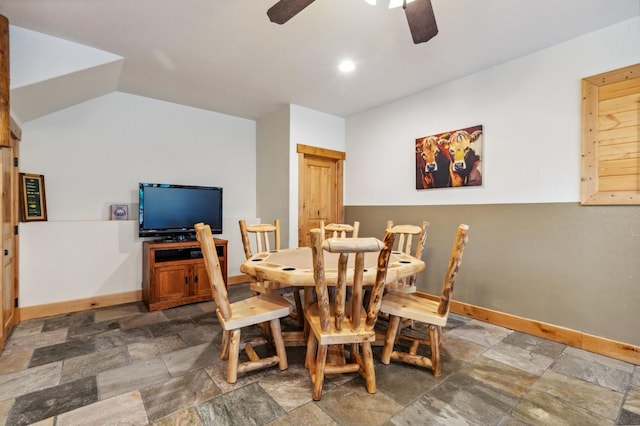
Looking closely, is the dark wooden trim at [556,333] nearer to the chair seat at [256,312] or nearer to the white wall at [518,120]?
the white wall at [518,120]

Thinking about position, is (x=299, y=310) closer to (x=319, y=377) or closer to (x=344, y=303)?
(x=319, y=377)

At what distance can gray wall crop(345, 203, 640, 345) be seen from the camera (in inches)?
92.8

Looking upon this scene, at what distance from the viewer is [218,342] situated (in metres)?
2.54

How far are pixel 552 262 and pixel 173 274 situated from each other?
13.1ft

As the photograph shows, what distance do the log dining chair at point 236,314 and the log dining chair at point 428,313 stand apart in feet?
2.51

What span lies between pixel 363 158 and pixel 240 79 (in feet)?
6.75

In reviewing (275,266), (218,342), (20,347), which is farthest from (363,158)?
(20,347)

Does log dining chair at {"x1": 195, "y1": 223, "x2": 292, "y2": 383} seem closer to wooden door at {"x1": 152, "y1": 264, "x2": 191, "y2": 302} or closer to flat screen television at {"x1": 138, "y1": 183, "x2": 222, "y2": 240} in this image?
wooden door at {"x1": 152, "y1": 264, "x2": 191, "y2": 302}

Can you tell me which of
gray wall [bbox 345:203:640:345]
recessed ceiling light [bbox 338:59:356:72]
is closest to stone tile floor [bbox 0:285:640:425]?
gray wall [bbox 345:203:640:345]

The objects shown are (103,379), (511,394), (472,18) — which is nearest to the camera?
(511,394)

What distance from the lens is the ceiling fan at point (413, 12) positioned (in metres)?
1.70

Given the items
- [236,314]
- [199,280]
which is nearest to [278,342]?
[236,314]

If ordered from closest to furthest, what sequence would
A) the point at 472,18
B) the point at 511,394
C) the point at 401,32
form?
the point at 511,394, the point at 472,18, the point at 401,32

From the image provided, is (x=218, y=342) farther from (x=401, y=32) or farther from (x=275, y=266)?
(x=401, y=32)
